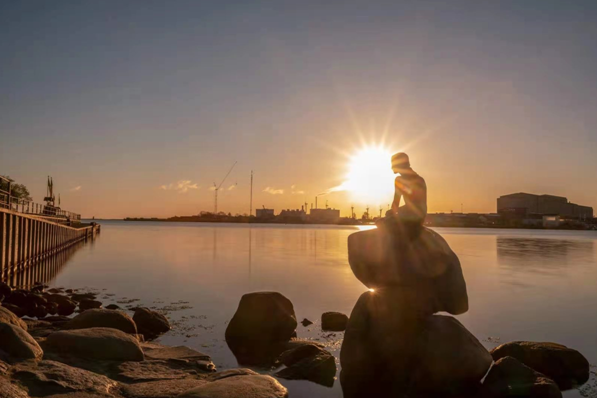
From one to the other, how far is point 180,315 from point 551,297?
22.5 m

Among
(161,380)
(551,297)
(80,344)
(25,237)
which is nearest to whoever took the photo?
(161,380)

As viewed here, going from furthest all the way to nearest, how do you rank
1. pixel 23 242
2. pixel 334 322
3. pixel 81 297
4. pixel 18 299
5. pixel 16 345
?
pixel 23 242 < pixel 81 297 < pixel 18 299 < pixel 334 322 < pixel 16 345

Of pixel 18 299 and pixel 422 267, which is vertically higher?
pixel 422 267

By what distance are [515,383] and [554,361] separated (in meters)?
2.74

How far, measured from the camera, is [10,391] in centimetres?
841

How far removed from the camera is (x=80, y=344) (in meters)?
12.9

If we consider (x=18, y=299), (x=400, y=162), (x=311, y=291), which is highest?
(x=400, y=162)

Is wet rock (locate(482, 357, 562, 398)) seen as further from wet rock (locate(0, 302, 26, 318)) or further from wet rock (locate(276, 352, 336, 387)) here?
wet rock (locate(0, 302, 26, 318))

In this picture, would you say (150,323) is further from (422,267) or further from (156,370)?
(422,267)

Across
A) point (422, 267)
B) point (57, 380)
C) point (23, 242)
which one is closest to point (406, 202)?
point (422, 267)

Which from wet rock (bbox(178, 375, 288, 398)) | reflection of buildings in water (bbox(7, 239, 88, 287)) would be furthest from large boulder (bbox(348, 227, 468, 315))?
reflection of buildings in water (bbox(7, 239, 88, 287))

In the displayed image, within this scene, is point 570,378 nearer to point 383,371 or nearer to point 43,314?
point 383,371

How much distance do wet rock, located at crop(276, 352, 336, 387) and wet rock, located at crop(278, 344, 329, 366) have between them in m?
0.24

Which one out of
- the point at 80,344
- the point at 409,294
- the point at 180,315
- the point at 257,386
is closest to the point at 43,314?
the point at 180,315
